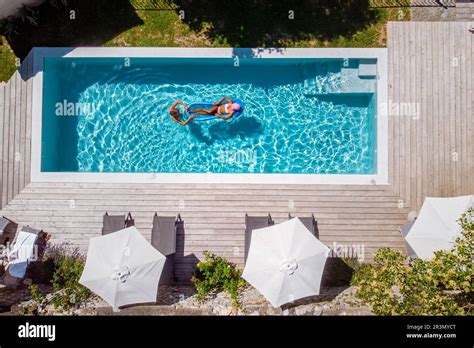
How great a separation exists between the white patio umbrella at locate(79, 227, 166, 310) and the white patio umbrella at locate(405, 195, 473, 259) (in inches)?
263

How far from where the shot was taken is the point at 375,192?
12.3m

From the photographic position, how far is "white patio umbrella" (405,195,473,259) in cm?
1043

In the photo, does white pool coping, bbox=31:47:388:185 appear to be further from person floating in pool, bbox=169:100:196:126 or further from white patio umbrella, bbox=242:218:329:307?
white patio umbrella, bbox=242:218:329:307

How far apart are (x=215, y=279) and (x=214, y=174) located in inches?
123

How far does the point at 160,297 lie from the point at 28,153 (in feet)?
20.0

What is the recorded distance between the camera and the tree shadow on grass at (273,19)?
41.1 feet

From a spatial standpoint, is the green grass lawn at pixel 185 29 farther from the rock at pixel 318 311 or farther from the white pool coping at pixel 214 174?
the rock at pixel 318 311

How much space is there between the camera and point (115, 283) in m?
10.4

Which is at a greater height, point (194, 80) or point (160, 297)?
point (194, 80)

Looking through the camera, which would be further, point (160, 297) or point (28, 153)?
point (28, 153)
